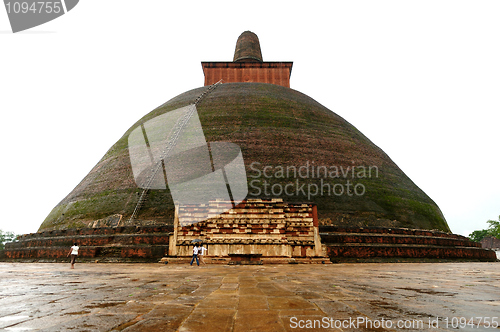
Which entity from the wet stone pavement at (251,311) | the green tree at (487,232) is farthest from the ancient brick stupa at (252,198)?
the green tree at (487,232)

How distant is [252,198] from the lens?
1195 centimetres

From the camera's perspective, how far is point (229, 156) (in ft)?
45.4

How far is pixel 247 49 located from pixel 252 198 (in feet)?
73.2

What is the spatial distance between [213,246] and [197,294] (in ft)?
23.1

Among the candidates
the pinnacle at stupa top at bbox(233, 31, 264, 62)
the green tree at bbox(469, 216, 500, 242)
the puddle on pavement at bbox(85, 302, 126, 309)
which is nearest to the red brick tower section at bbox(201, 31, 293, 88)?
the pinnacle at stupa top at bbox(233, 31, 264, 62)

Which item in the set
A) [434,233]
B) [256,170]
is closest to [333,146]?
[256,170]

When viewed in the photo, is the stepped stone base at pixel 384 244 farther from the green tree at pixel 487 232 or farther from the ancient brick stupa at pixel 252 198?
the green tree at pixel 487 232

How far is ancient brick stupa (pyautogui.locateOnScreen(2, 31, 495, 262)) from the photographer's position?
10234 millimetres

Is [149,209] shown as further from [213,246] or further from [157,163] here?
[213,246]

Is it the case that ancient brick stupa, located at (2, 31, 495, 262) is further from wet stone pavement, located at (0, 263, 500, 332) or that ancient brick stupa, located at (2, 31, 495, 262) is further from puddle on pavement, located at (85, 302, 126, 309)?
puddle on pavement, located at (85, 302, 126, 309)

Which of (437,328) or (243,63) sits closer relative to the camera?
(437,328)

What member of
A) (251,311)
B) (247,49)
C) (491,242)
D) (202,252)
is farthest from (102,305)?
(491,242)

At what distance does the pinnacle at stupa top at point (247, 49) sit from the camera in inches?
1147

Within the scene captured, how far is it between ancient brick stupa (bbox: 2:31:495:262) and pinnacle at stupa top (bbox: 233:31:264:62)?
11872mm
